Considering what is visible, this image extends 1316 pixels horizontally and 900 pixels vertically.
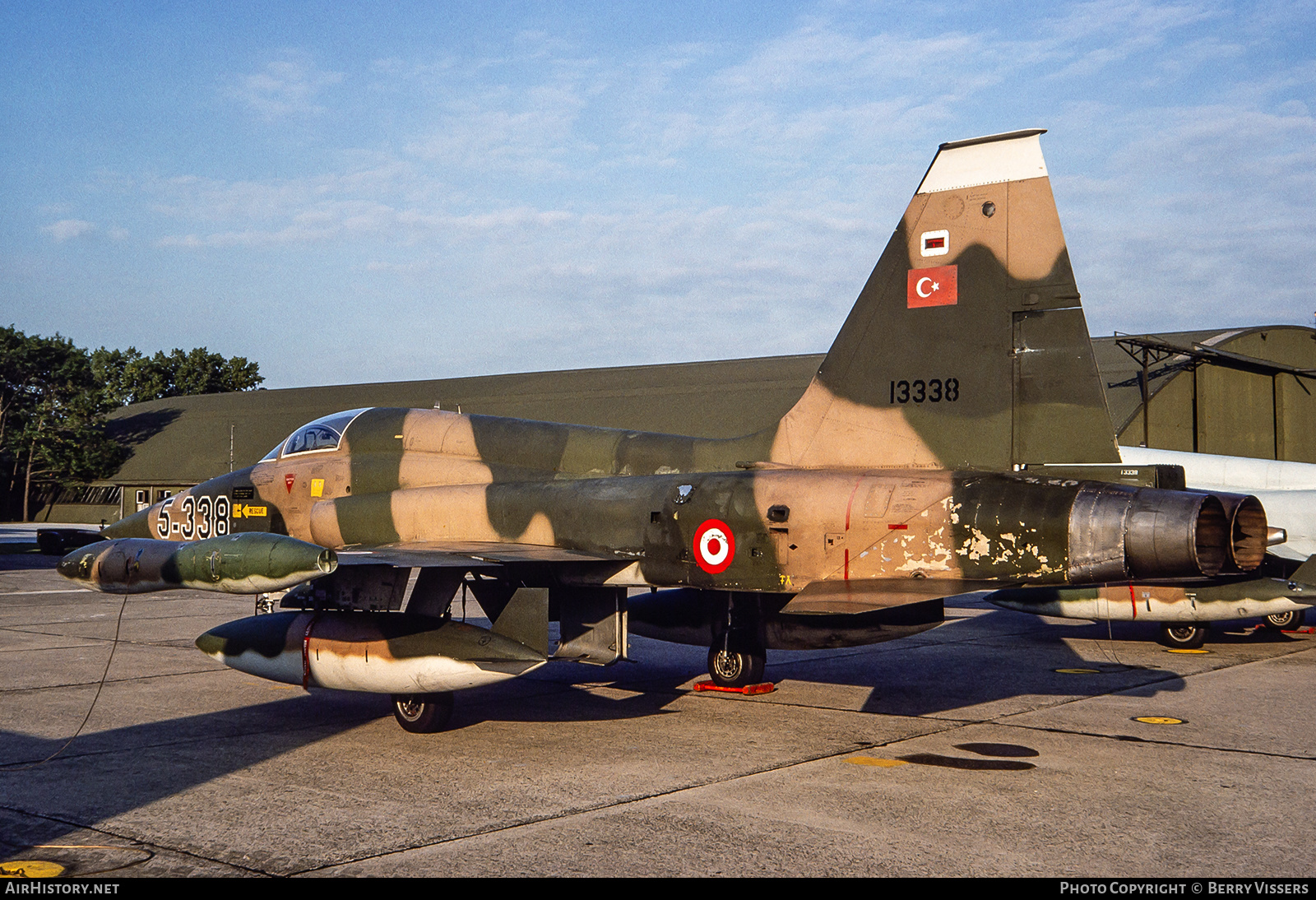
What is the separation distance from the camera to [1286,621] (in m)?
17.0

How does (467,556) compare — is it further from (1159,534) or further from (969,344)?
(1159,534)

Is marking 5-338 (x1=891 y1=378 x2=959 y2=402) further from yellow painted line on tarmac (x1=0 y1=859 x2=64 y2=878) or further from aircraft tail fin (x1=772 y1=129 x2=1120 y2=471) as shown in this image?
yellow painted line on tarmac (x1=0 y1=859 x2=64 y2=878)

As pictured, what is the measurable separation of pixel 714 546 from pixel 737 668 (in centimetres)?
260

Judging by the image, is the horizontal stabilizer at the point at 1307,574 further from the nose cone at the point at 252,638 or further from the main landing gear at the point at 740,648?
the nose cone at the point at 252,638

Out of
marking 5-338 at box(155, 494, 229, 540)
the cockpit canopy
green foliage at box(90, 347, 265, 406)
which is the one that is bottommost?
marking 5-338 at box(155, 494, 229, 540)

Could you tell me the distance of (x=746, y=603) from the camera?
457 inches

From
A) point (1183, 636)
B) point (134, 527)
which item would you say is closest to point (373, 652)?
point (134, 527)

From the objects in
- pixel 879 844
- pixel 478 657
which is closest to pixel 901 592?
pixel 879 844

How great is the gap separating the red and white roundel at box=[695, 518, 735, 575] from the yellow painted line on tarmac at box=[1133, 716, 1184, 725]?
4289 mm

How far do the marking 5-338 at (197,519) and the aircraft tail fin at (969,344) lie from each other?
24.1 feet

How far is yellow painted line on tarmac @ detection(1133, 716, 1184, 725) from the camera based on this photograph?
388 inches

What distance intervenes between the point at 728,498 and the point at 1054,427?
115 inches

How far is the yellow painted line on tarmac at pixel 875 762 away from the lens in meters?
8.14

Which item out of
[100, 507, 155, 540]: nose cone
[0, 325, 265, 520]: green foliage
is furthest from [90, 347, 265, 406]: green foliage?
[100, 507, 155, 540]: nose cone
